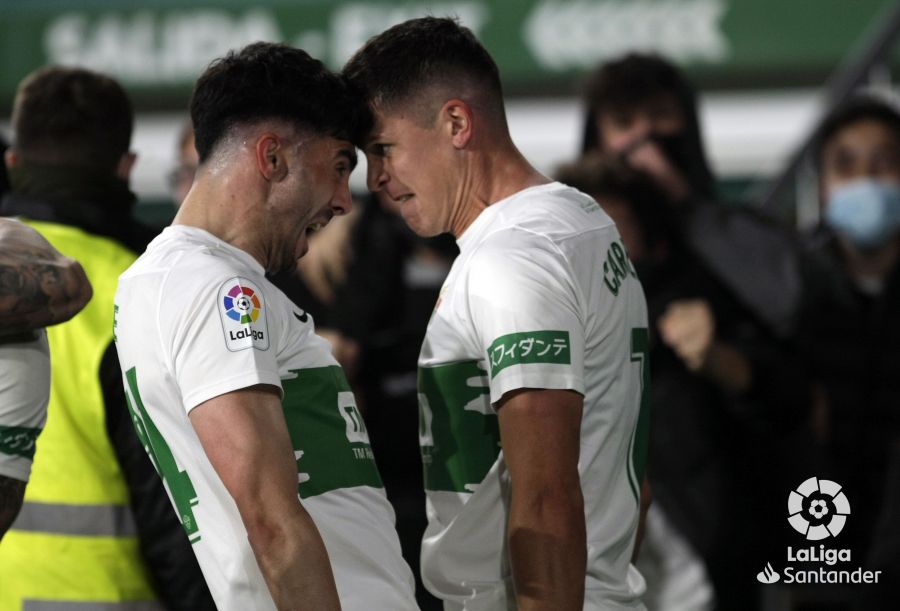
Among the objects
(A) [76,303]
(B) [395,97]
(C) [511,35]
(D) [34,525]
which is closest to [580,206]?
(B) [395,97]

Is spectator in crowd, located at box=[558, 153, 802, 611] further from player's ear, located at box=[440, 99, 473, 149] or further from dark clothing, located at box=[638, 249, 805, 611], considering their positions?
player's ear, located at box=[440, 99, 473, 149]

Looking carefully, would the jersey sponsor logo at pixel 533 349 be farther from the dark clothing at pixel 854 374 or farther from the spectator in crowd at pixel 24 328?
the dark clothing at pixel 854 374

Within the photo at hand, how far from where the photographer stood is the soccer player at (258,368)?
2162 millimetres

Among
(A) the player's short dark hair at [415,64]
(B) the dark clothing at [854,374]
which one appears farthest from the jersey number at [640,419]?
(B) the dark clothing at [854,374]

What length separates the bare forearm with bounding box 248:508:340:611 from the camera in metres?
2.13

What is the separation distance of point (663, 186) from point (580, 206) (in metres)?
2.25

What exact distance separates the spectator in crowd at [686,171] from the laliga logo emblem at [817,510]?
656 mm

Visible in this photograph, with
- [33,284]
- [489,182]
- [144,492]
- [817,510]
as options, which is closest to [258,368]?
[33,284]

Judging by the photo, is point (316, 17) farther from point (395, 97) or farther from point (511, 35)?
point (395, 97)

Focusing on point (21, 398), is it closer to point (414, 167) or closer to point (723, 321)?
point (414, 167)

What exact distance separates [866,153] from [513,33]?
7091 mm

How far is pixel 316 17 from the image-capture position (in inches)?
477

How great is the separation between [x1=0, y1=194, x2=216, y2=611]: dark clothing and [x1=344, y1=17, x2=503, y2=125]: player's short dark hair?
3.19 ft

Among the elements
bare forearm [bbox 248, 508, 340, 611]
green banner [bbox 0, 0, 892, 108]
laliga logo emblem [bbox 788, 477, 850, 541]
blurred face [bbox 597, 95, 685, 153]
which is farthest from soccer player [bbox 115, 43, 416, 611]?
green banner [bbox 0, 0, 892, 108]
